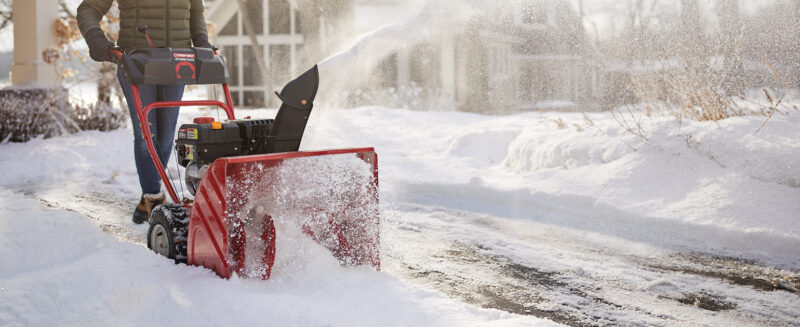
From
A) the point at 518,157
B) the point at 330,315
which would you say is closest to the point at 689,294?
the point at 330,315

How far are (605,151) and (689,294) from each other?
278cm

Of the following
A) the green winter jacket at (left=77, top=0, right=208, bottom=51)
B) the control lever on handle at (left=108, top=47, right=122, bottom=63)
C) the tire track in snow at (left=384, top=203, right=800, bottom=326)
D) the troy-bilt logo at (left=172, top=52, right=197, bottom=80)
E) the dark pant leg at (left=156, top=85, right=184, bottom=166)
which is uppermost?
the green winter jacket at (left=77, top=0, right=208, bottom=51)

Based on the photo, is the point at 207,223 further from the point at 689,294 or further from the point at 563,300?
the point at 689,294

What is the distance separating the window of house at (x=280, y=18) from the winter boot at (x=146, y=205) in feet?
55.4

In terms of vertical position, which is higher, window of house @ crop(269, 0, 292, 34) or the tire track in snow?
window of house @ crop(269, 0, 292, 34)

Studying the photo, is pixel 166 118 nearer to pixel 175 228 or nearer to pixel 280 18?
pixel 175 228

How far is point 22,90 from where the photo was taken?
9.82 meters

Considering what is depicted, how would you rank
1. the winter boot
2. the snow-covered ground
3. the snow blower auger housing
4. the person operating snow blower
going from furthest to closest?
the winter boot < the person operating snow blower < the snow blower auger housing < the snow-covered ground

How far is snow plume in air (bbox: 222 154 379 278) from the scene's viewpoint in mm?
3006

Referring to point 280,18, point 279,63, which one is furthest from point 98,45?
point 280,18

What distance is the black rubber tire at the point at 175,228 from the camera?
316 centimetres

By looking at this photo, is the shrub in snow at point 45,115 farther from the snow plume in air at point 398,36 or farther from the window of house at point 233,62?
the window of house at point 233,62

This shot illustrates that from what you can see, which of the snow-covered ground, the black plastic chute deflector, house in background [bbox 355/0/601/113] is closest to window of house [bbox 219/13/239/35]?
house in background [bbox 355/0/601/113]

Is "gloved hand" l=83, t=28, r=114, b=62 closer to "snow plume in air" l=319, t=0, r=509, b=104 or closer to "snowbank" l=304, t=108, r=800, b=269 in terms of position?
"snowbank" l=304, t=108, r=800, b=269
